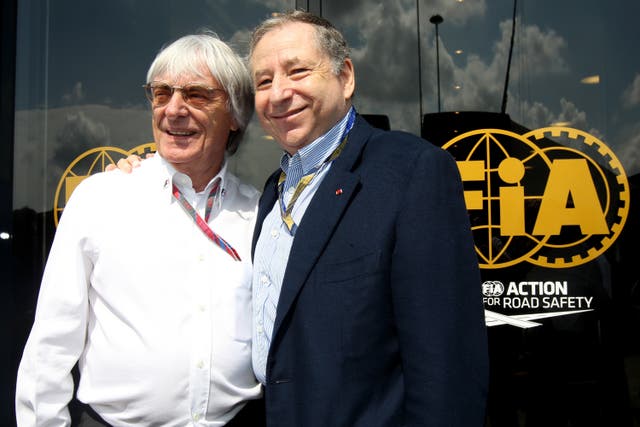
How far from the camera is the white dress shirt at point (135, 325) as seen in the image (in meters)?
1.42

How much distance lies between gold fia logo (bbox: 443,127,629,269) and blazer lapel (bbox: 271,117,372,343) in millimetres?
920

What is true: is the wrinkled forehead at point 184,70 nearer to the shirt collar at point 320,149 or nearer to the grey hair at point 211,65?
the grey hair at point 211,65

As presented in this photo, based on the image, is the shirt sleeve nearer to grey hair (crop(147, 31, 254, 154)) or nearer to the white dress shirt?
the white dress shirt

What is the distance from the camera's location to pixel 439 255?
114 cm

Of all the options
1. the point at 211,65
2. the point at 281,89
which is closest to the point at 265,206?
the point at 281,89

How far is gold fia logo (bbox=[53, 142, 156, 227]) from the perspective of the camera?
2.29 meters

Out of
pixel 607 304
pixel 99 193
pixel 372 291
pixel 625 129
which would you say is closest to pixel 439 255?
pixel 372 291

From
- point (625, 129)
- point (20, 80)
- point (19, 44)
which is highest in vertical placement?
point (19, 44)

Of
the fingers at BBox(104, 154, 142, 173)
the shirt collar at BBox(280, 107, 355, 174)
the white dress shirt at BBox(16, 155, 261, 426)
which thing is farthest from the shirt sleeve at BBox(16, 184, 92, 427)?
the shirt collar at BBox(280, 107, 355, 174)

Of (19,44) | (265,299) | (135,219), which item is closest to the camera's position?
(265,299)

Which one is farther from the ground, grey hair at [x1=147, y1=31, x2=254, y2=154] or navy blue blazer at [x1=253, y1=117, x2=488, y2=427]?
grey hair at [x1=147, y1=31, x2=254, y2=154]

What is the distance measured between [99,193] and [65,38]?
47.3 inches

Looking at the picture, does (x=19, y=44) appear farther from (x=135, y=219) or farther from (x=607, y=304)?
(x=607, y=304)

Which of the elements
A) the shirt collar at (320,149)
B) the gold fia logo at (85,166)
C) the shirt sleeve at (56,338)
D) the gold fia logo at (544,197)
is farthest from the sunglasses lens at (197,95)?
the gold fia logo at (544,197)
